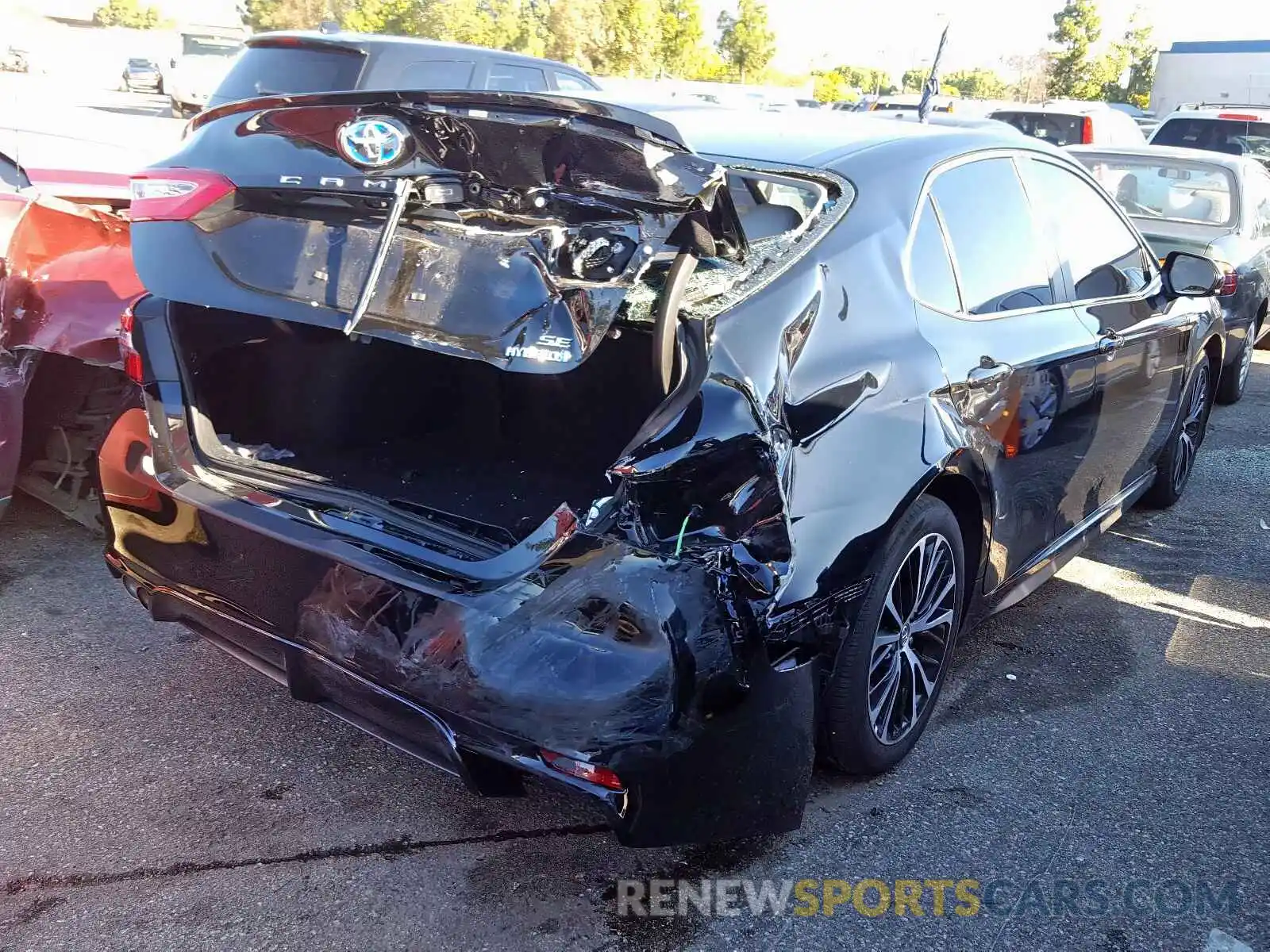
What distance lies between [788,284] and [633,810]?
1193 mm

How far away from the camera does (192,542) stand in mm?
2764

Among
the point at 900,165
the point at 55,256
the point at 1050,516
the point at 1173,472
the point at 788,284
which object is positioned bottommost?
the point at 1173,472

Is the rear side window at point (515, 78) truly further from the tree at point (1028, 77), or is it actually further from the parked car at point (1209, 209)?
the tree at point (1028, 77)

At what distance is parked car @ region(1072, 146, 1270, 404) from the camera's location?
7337mm

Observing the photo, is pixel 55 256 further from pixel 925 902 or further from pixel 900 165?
pixel 925 902

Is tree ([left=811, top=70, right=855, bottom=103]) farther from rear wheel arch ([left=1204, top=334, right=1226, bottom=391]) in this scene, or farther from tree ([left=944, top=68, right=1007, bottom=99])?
rear wheel arch ([left=1204, top=334, right=1226, bottom=391])

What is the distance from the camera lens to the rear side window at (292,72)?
7199 mm

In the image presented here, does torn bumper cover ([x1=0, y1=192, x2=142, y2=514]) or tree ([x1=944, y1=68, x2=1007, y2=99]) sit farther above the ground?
torn bumper cover ([x1=0, y1=192, x2=142, y2=514])

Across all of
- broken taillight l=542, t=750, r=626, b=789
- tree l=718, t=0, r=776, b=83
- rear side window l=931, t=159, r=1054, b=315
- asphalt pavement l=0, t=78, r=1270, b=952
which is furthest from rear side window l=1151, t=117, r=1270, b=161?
tree l=718, t=0, r=776, b=83

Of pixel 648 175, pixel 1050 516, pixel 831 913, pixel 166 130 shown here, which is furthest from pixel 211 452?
pixel 166 130

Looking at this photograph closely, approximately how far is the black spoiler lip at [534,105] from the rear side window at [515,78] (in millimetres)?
5767

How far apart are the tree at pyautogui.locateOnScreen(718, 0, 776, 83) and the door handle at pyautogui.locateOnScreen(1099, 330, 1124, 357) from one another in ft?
125

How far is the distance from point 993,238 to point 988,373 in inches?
21.7

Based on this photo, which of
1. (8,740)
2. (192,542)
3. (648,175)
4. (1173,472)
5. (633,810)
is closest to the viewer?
(633,810)
